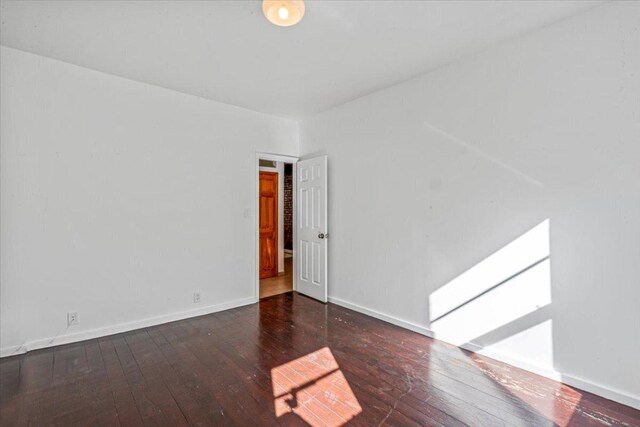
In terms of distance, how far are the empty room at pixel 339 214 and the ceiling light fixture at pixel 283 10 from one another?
0.02 meters

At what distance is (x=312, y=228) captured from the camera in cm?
436

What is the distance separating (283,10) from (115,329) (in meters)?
3.37

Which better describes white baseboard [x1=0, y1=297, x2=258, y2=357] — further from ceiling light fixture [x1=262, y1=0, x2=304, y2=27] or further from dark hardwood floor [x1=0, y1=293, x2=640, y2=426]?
ceiling light fixture [x1=262, y1=0, x2=304, y2=27]

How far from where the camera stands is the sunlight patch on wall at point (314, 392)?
1873 mm

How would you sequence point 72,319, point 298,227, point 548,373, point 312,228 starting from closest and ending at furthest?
point 548,373 → point 72,319 → point 312,228 → point 298,227

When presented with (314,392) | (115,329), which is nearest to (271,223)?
(115,329)

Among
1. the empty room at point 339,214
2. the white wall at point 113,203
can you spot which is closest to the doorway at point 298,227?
the empty room at point 339,214

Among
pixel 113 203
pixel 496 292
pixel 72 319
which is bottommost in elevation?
pixel 72 319

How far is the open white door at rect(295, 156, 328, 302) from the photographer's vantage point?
4.14m

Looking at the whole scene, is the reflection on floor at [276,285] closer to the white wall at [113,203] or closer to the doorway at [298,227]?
the doorway at [298,227]

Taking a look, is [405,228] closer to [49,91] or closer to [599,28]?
[599,28]

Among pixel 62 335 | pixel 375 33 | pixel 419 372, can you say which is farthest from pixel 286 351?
pixel 375 33

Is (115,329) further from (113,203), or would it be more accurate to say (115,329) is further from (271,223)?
(271,223)

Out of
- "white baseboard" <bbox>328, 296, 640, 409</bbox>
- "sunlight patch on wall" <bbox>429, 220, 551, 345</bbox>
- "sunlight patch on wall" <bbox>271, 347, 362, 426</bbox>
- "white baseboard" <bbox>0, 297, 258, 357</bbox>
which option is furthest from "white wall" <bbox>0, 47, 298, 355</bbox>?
"sunlight patch on wall" <bbox>429, 220, 551, 345</bbox>
